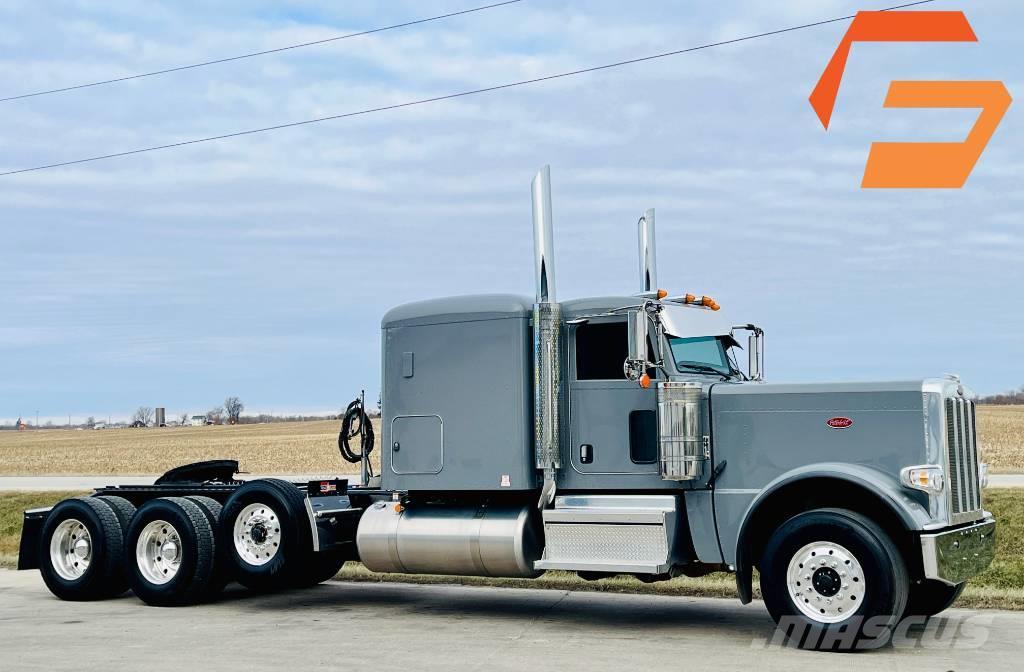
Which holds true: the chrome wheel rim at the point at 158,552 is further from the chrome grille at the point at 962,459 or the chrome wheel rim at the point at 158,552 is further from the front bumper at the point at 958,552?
the chrome grille at the point at 962,459

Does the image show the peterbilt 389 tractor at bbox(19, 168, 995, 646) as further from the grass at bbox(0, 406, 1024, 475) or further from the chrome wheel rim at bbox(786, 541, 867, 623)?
the grass at bbox(0, 406, 1024, 475)

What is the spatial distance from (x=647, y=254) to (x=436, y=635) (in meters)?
4.76

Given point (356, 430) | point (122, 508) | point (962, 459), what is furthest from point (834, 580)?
point (122, 508)

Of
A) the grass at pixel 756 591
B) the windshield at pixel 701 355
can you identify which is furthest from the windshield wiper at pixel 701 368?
the grass at pixel 756 591

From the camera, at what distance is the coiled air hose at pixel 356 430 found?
43.7 ft

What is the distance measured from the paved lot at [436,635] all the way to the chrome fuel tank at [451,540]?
535 mm

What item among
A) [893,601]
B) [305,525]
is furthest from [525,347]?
[893,601]

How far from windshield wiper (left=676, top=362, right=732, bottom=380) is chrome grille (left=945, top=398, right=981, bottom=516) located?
2.17 m

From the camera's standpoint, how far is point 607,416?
11203 millimetres

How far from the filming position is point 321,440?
203 ft

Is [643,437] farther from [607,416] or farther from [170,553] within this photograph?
[170,553]

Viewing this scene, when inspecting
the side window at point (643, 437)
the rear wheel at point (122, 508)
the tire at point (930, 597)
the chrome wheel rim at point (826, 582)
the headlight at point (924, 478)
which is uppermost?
the side window at point (643, 437)

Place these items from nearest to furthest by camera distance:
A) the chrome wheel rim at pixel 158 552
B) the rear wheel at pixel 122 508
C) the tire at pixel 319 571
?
the chrome wheel rim at pixel 158 552, the rear wheel at pixel 122 508, the tire at pixel 319 571

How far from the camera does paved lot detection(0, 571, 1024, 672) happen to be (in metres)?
9.31
